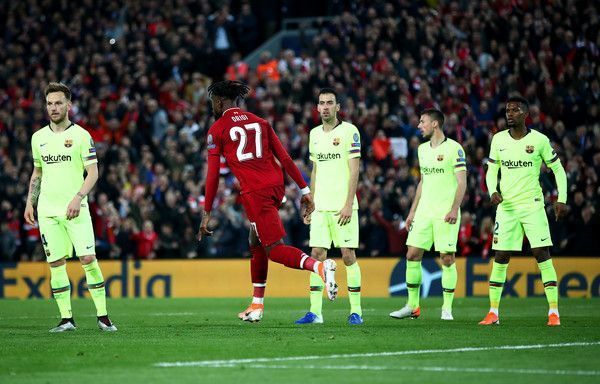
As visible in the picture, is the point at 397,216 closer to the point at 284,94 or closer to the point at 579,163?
the point at 579,163

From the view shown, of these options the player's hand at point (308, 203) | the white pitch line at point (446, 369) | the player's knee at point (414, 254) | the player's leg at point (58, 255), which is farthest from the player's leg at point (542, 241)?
the player's leg at point (58, 255)

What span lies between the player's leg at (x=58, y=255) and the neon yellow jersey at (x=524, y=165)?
5.25 m

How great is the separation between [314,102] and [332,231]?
13412 mm

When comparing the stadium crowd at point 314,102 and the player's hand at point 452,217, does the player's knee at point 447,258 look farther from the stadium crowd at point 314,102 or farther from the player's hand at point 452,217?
the stadium crowd at point 314,102

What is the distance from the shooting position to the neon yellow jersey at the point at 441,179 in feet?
49.8

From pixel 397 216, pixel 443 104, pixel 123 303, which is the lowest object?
pixel 123 303

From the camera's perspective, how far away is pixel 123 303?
2091 centimetres

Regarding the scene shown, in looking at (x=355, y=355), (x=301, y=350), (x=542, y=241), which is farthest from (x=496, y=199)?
(x=355, y=355)

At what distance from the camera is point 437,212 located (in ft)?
49.7

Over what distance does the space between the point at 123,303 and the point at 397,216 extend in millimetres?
6192

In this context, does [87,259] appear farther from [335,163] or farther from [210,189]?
[335,163]

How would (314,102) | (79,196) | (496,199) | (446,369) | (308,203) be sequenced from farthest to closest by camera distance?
(314,102)
(496,199)
(308,203)
(79,196)
(446,369)

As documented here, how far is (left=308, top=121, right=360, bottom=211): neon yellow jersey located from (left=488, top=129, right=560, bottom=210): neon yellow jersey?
183 cm

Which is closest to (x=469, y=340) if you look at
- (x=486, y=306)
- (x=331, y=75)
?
(x=486, y=306)
